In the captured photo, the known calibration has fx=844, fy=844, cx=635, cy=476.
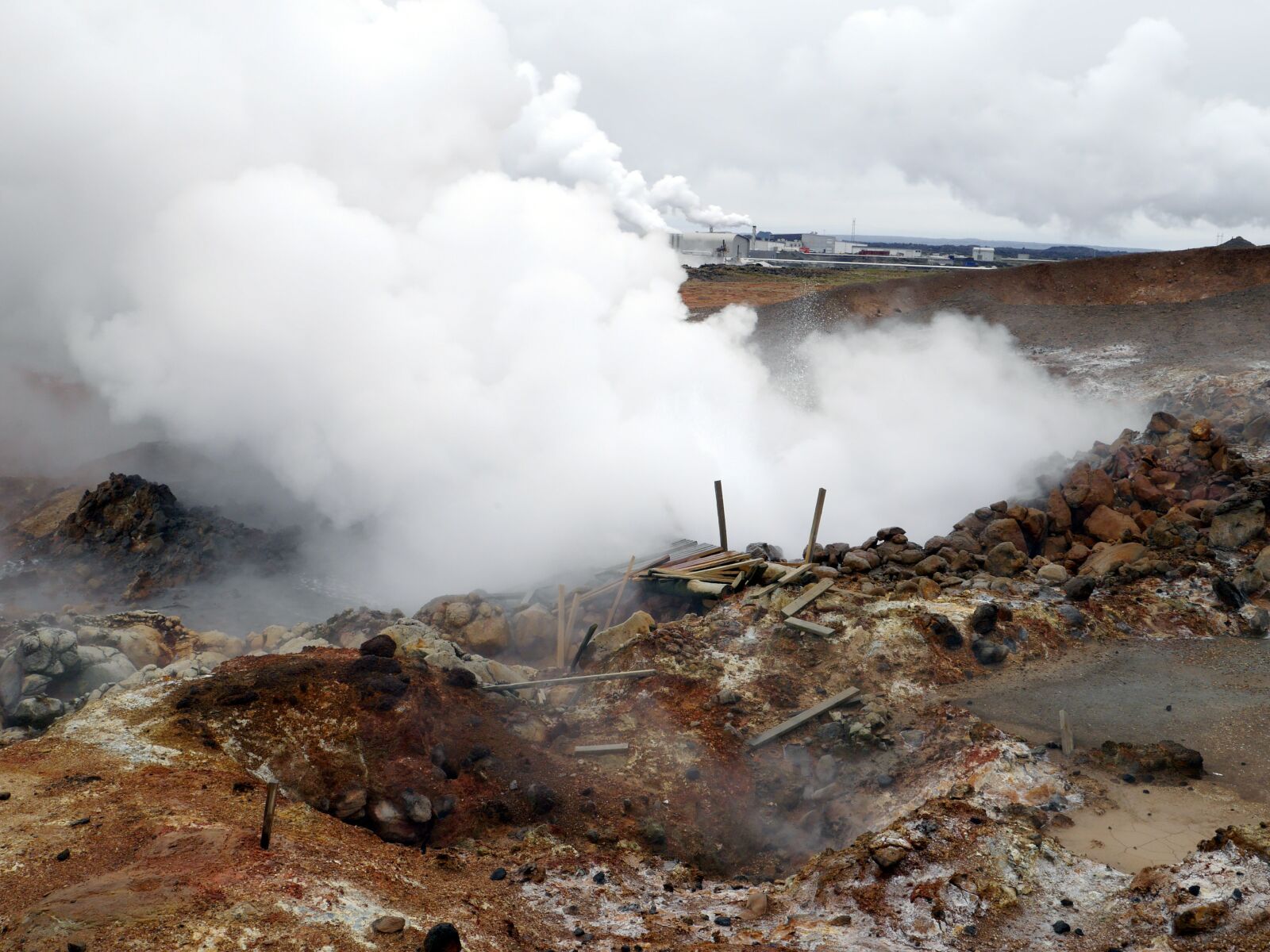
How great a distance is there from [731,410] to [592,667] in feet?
29.7

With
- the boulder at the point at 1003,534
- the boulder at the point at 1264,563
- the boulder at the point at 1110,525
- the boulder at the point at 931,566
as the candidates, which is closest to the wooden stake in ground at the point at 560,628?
the boulder at the point at 931,566

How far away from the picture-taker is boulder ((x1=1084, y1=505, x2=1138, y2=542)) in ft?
40.1

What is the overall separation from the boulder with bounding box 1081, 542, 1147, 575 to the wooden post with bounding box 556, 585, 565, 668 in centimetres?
693

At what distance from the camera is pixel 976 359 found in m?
23.3

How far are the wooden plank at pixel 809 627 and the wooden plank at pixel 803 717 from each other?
0.93 meters

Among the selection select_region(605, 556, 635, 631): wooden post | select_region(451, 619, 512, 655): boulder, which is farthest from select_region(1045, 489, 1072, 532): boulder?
select_region(451, 619, 512, 655): boulder

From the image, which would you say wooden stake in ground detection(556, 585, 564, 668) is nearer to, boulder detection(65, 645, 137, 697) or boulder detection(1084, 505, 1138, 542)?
boulder detection(65, 645, 137, 697)

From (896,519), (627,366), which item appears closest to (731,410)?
(627,366)

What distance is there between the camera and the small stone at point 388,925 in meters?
4.51

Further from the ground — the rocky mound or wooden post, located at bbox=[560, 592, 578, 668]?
the rocky mound

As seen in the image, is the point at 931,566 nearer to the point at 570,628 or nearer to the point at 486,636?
the point at 570,628

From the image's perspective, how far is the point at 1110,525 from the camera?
12508mm

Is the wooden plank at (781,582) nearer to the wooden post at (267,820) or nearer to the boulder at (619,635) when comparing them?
the boulder at (619,635)

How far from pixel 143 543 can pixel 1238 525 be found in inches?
646
